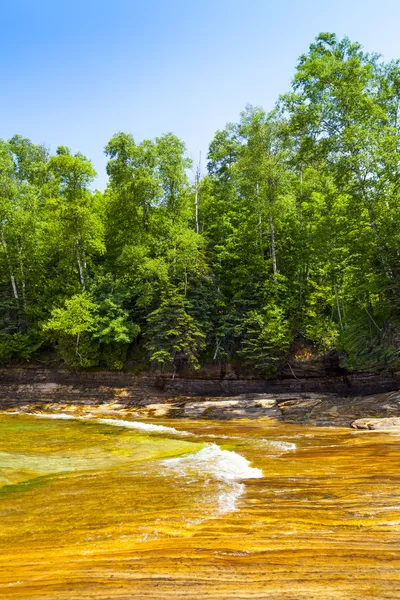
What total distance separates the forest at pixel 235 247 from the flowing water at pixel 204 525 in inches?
489

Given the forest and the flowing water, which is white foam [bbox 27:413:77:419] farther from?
the flowing water

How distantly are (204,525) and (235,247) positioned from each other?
946 inches

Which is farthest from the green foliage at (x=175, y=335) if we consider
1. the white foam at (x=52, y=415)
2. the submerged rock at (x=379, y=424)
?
the submerged rock at (x=379, y=424)

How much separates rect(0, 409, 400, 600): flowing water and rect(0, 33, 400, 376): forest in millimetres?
12427

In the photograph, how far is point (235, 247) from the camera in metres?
26.9

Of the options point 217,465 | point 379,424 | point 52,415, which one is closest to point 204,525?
point 217,465

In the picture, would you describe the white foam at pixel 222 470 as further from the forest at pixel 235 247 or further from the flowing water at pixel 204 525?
the forest at pixel 235 247

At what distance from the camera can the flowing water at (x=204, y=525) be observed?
8.71ft

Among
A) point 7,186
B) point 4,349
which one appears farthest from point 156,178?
point 4,349

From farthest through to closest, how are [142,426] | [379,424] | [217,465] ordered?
1. [142,426]
2. [379,424]
3. [217,465]

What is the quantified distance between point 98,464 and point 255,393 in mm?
14549

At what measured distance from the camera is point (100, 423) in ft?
55.2

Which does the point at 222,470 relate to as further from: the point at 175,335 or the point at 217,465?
the point at 175,335

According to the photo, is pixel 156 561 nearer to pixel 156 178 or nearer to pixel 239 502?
pixel 239 502
